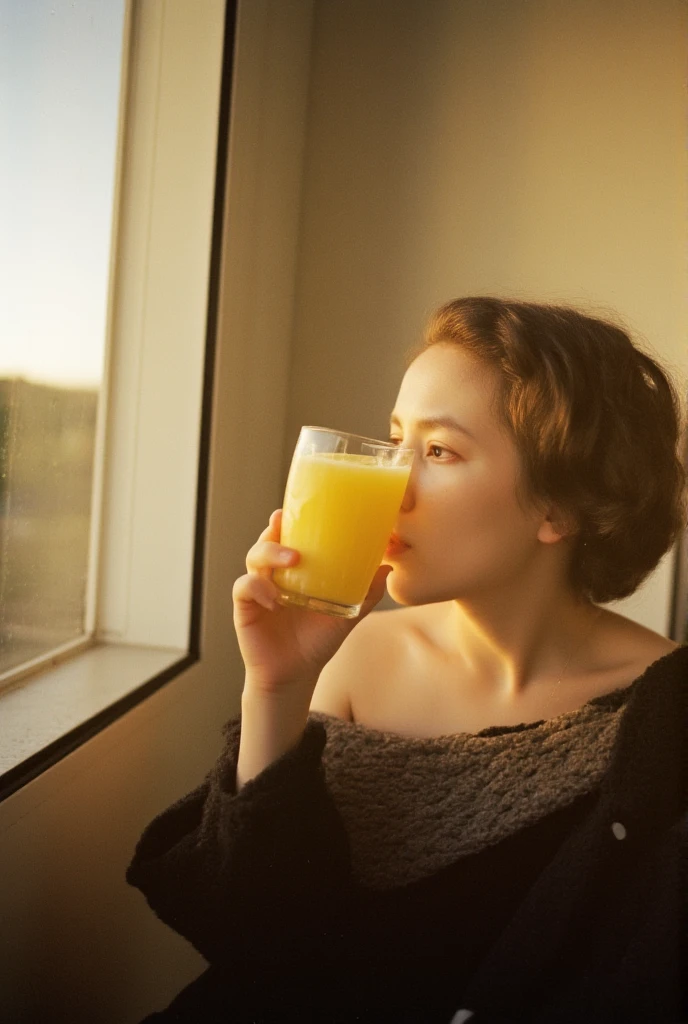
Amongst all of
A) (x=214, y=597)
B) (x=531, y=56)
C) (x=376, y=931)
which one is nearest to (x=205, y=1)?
(x=531, y=56)

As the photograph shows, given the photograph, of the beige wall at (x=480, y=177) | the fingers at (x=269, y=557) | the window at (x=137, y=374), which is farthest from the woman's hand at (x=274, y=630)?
the beige wall at (x=480, y=177)

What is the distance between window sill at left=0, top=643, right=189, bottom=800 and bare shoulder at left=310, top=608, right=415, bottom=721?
269mm

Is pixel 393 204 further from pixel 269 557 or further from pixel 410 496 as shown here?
pixel 269 557

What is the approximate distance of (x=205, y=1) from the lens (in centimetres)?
138

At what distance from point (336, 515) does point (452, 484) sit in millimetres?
177

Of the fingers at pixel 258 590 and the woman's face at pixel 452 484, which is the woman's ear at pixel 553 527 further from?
the fingers at pixel 258 590

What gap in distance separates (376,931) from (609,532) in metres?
0.56

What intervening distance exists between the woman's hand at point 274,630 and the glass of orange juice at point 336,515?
0.02m

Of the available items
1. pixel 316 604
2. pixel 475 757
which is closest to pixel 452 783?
pixel 475 757

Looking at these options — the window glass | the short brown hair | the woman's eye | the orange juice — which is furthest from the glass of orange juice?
the window glass

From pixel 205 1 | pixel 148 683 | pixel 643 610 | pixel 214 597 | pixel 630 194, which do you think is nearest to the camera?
pixel 148 683

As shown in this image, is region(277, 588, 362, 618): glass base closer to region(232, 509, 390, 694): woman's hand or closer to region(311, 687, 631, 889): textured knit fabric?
region(232, 509, 390, 694): woman's hand

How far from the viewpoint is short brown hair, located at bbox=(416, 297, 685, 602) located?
104 centimetres

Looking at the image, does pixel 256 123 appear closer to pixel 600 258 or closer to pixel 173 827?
pixel 600 258
